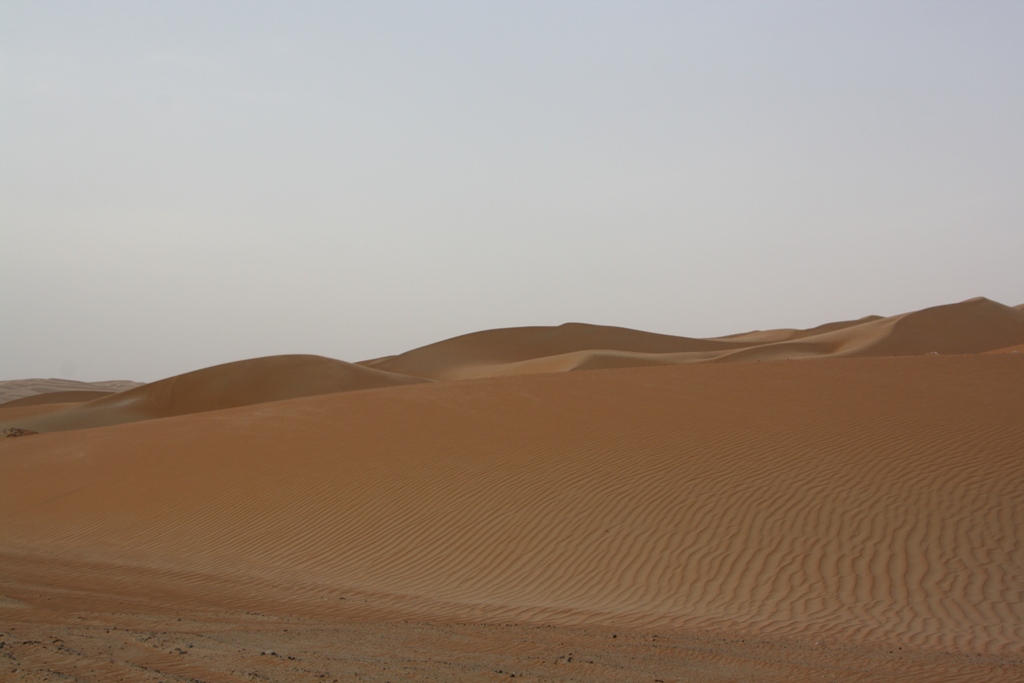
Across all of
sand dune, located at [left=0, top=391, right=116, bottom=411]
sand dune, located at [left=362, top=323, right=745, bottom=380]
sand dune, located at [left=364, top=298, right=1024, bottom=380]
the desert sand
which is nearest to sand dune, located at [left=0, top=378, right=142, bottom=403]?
sand dune, located at [left=0, top=391, right=116, bottom=411]

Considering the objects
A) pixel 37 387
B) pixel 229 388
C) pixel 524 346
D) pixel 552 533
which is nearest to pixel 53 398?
pixel 229 388

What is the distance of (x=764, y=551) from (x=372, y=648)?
5.06 meters

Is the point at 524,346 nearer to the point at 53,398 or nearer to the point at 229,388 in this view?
the point at 229,388

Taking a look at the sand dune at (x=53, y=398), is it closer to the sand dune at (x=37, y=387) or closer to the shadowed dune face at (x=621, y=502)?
the sand dune at (x=37, y=387)

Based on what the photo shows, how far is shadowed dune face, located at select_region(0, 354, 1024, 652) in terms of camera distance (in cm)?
832

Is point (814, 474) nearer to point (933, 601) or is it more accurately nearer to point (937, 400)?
point (933, 601)

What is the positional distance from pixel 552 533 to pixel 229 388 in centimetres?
3072

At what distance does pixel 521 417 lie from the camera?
16438 millimetres

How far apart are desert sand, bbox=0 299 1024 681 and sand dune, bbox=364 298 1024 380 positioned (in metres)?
22.7

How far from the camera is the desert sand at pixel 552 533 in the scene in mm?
5875

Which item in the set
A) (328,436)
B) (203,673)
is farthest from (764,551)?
(328,436)

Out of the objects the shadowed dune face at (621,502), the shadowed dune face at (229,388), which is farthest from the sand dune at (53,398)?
the shadowed dune face at (621,502)

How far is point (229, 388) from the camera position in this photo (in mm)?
38312

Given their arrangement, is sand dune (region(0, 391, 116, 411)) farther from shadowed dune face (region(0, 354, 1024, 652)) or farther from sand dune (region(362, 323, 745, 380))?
shadowed dune face (region(0, 354, 1024, 652))
